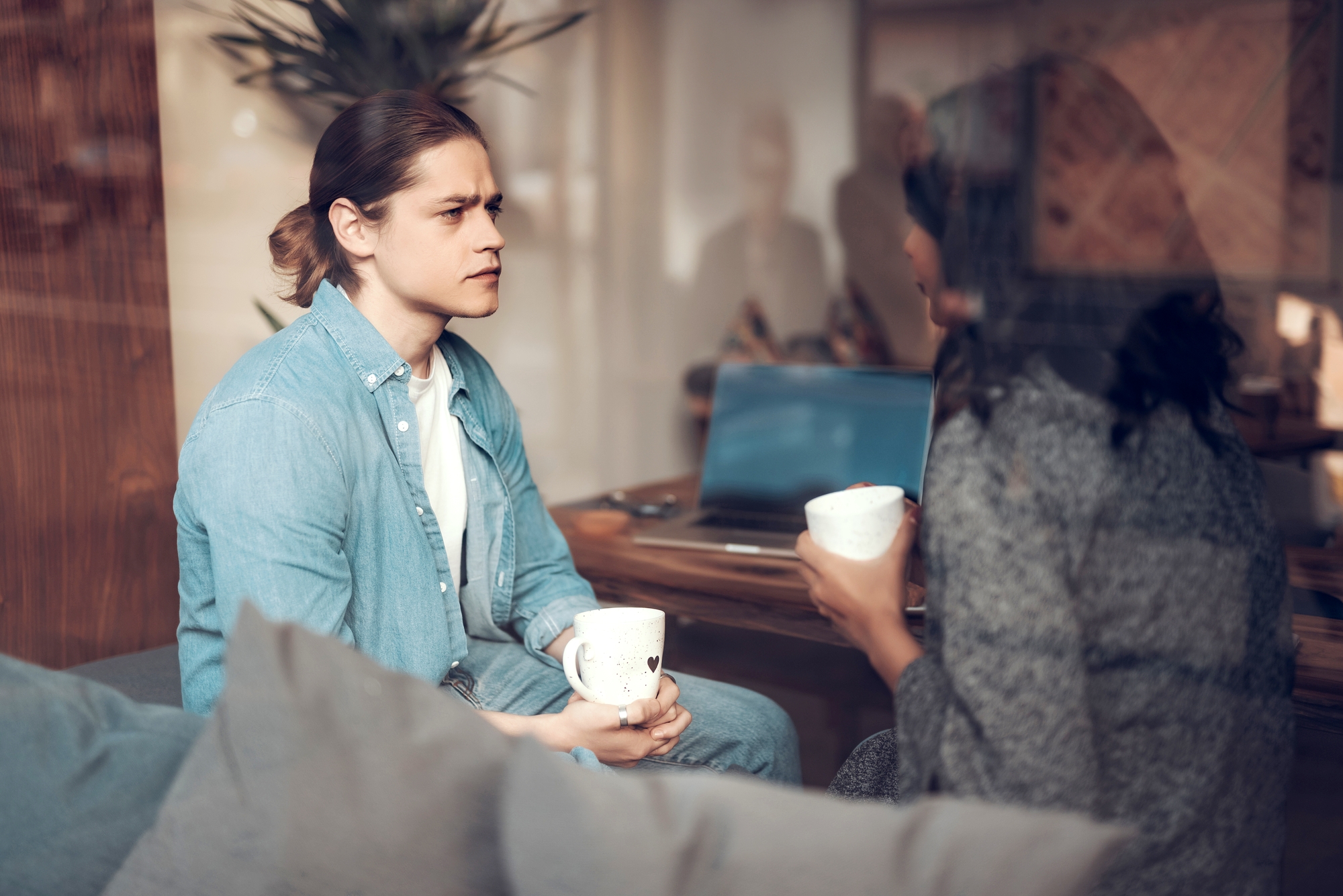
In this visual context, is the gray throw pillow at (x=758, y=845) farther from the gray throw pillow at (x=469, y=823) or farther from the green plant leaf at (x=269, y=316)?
the green plant leaf at (x=269, y=316)

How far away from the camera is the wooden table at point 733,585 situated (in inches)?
49.8

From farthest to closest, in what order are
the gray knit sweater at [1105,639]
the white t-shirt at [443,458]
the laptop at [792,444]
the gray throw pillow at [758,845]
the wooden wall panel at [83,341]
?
1. the laptop at [792,444]
2. the wooden wall panel at [83,341]
3. the white t-shirt at [443,458]
4. the gray knit sweater at [1105,639]
5. the gray throw pillow at [758,845]

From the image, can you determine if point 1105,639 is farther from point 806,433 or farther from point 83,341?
point 83,341

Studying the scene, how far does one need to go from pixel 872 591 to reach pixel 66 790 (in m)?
0.58

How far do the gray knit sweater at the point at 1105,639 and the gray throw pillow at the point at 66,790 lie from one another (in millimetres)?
494

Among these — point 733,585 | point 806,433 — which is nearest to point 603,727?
point 733,585

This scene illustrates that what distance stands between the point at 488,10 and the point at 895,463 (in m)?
1.25

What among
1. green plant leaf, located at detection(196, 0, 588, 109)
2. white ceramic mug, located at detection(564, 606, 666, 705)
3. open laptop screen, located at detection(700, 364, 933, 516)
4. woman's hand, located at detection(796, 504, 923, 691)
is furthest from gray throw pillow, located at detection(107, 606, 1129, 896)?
green plant leaf, located at detection(196, 0, 588, 109)

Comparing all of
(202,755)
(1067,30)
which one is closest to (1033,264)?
(1067,30)

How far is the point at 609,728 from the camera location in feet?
3.34

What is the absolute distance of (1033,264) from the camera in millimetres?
4395

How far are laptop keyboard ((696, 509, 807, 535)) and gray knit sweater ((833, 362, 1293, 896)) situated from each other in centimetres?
92

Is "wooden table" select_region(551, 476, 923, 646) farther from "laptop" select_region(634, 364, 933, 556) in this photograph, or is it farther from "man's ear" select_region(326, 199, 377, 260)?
"man's ear" select_region(326, 199, 377, 260)

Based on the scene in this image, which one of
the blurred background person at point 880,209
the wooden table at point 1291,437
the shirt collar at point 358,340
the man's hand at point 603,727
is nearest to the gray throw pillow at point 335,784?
the man's hand at point 603,727
